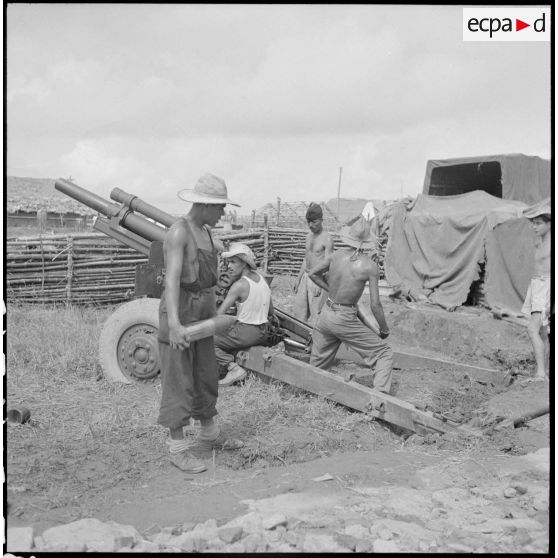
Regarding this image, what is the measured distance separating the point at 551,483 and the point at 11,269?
967cm

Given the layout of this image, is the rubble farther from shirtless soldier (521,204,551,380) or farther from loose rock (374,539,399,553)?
shirtless soldier (521,204,551,380)

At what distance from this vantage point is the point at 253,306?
5.50m

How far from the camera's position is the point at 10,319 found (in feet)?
28.3

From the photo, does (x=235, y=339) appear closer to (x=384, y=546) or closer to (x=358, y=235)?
(x=358, y=235)

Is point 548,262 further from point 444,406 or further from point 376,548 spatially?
point 376,548

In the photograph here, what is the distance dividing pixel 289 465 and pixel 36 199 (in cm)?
2081

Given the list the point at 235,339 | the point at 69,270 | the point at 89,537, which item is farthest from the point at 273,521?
the point at 69,270

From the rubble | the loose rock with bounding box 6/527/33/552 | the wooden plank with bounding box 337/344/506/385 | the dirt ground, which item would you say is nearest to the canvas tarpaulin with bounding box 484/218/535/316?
the wooden plank with bounding box 337/344/506/385

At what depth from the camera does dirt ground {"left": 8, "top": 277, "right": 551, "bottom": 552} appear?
323 cm

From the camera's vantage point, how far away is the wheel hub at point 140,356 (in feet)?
18.4

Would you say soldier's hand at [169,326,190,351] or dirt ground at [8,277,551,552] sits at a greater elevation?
soldier's hand at [169,326,190,351]

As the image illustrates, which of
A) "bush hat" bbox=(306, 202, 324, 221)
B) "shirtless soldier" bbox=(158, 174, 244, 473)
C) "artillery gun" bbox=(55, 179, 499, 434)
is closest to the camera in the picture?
"shirtless soldier" bbox=(158, 174, 244, 473)

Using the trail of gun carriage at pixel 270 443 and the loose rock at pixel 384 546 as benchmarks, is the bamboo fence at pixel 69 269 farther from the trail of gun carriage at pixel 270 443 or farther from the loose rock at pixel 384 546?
the loose rock at pixel 384 546

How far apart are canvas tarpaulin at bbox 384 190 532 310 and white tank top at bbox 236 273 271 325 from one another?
7.45 meters
